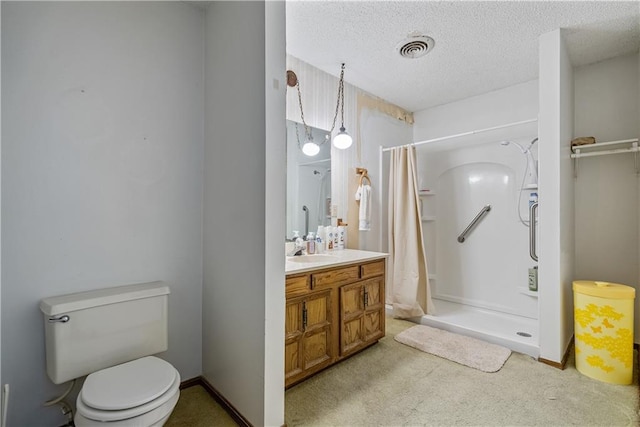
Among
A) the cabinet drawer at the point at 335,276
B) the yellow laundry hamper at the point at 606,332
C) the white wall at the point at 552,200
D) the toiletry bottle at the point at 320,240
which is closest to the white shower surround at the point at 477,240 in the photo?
the white wall at the point at 552,200

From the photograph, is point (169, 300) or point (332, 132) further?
point (332, 132)

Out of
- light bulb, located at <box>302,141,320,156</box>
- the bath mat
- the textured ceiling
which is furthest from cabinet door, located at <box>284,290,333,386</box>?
the textured ceiling

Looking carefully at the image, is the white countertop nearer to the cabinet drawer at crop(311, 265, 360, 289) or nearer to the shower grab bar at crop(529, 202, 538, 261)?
the cabinet drawer at crop(311, 265, 360, 289)

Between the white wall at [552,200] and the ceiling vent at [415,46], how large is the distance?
0.84 metres

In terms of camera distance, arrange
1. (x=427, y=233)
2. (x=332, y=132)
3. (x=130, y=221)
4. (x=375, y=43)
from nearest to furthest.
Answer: (x=130, y=221) → (x=375, y=43) → (x=332, y=132) → (x=427, y=233)

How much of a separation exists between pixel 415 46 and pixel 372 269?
6.04 ft

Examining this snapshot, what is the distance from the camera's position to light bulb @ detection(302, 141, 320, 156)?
265cm

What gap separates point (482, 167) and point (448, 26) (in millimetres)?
1828

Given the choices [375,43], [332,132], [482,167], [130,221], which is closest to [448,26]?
[375,43]

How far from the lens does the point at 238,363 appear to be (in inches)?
63.9

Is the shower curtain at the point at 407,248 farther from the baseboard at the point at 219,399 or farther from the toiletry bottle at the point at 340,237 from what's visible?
the baseboard at the point at 219,399

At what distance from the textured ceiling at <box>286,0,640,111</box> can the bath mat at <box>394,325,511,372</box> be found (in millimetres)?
2469

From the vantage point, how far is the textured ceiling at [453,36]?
1974 mm

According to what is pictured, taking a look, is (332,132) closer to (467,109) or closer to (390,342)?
(467,109)
